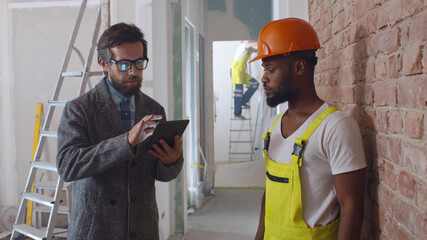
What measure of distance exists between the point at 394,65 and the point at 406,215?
1.48 feet

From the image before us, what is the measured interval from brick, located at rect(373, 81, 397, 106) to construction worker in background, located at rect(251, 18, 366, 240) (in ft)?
0.37

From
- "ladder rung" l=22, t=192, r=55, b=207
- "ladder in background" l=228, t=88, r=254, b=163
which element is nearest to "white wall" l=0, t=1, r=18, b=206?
"ladder rung" l=22, t=192, r=55, b=207

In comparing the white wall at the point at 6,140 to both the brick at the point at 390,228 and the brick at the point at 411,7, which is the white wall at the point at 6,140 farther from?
the brick at the point at 411,7

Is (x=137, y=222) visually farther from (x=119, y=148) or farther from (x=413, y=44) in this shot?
(x=413, y=44)

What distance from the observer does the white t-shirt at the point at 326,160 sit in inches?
48.3

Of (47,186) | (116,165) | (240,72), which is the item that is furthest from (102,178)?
(240,72)

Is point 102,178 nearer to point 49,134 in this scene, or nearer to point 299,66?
point 299,66

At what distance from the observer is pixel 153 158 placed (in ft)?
5.69

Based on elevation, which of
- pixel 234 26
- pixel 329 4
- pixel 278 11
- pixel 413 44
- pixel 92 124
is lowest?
pixel 92 124

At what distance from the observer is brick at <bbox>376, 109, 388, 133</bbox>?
1210mm


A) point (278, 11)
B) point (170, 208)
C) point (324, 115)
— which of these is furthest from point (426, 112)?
point (170, 208)

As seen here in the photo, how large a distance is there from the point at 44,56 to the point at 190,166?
2.35 m

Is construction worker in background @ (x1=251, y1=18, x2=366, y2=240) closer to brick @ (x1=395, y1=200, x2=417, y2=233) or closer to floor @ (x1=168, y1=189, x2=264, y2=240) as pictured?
brick @ (x1=395, y1=200, x2=417, y2=233)

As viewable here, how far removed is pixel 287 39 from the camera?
1441 millimetres
